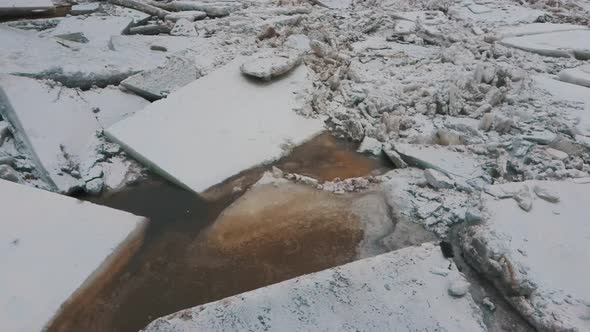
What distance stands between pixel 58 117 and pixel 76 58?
0.99 m

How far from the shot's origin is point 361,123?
361 cm

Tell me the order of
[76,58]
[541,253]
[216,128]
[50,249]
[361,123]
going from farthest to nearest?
[76,58], [361,123], [216,128], [50,249], [541,253]

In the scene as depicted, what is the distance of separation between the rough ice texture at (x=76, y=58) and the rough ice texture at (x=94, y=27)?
0.29 metres

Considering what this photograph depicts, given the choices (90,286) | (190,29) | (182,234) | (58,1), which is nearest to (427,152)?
(182,234)

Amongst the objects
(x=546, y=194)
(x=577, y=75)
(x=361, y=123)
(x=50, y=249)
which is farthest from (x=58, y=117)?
(x=577, y=75)

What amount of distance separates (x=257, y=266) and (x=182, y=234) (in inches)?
22.0

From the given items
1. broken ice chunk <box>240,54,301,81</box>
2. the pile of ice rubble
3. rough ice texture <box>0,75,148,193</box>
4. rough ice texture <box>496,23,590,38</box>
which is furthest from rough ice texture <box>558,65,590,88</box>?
rough ice texture <box>0,75,148,193</box>

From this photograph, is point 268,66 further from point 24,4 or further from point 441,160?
point 24,4

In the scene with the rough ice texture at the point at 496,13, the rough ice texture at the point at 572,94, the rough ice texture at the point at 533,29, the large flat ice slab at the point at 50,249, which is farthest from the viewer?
the rough ice texture at the point at 496,13

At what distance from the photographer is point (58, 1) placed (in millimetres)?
6246

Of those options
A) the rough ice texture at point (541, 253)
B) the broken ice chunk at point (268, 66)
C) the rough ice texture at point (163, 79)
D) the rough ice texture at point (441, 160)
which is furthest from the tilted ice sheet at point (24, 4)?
the rough ice texture at point (541, 253)

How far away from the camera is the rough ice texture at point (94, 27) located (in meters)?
4.91

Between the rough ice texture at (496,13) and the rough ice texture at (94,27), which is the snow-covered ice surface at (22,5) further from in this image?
the rough ice texture at (496,13)

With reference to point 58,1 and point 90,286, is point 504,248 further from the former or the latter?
point 58,1
